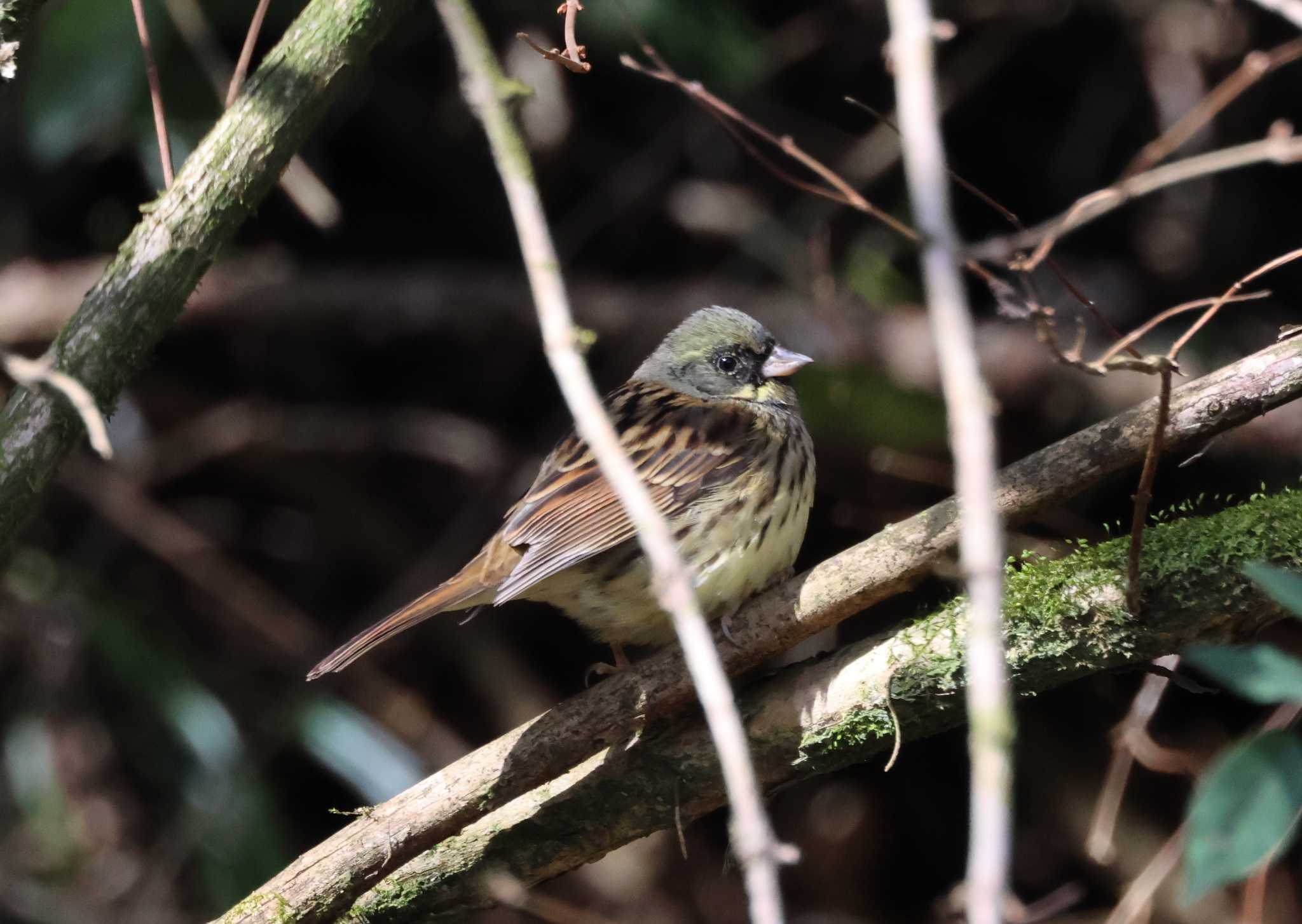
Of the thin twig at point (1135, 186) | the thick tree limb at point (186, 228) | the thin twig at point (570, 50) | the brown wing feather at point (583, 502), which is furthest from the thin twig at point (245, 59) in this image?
the thin twig at point (1135, 186)

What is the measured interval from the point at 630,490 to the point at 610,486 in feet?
5.15

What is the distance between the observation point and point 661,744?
2.44 meters

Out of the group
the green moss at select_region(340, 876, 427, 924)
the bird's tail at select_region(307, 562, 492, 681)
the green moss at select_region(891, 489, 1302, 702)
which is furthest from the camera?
the bird's tail at select_region(307, 562, 492, 681)

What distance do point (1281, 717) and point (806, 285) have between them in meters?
1.93

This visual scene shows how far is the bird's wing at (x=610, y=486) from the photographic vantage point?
2734 millimetres

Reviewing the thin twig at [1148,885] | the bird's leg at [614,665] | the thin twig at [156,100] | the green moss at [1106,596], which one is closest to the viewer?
the green moss at [1106,596]

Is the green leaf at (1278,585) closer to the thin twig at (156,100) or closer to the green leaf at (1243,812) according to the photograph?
the green leaf at (1243,812)

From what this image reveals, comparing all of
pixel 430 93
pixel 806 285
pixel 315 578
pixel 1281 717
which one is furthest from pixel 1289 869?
pixel 430 93

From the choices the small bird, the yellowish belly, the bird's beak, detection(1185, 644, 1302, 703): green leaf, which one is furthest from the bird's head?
detection(1185, 644, 1302, 703): green leaf

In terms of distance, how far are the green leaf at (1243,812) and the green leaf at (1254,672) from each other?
0.16 feet

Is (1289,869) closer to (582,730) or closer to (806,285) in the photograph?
(806,285)

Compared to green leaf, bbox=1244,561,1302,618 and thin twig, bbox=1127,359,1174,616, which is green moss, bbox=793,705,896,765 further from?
green leaf, bbox=1244,561,1302,618

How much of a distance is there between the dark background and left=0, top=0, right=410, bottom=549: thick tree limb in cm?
165

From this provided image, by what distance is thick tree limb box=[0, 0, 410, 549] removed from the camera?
2143 millimetres
